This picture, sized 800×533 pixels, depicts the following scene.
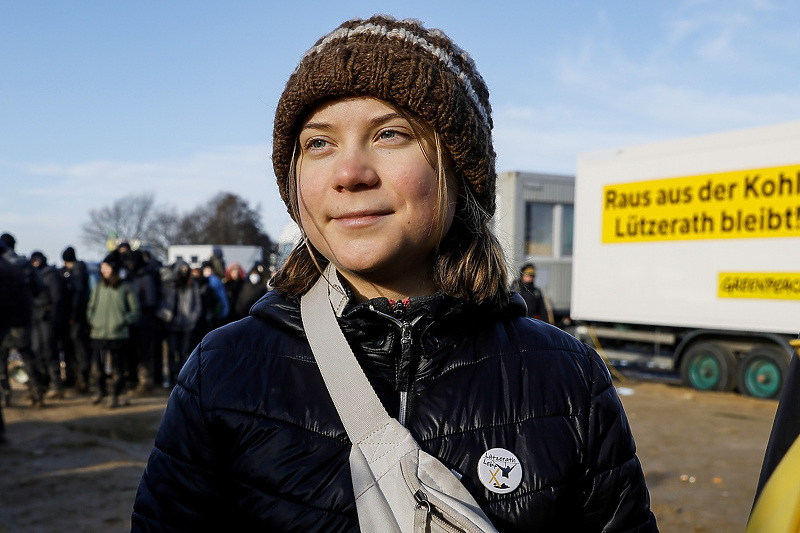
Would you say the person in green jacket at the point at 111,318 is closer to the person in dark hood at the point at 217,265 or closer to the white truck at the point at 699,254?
the person in dark hood at the point at 217,265

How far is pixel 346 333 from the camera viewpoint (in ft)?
5.06

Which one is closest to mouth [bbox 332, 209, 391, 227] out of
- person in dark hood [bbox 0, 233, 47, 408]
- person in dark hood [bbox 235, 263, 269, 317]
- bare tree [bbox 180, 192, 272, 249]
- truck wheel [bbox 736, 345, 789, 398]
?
person in dark hood [bbox 0, 233, 47, 408]

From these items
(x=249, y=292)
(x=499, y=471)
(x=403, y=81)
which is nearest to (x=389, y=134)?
→ (x=403, y=81)

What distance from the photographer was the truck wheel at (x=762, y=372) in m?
9.78

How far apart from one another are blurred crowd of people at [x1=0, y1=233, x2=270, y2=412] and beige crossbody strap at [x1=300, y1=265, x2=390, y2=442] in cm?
722

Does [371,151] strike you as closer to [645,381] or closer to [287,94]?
[287,94]

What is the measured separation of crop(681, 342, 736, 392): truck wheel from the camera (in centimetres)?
1045

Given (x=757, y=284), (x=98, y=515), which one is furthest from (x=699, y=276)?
(x=98, y=515)

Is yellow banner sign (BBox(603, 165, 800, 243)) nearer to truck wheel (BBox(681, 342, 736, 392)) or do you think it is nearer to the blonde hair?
truck wheel (BBox(681, 342, 736, 392))

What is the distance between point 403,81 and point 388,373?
2.03 feet

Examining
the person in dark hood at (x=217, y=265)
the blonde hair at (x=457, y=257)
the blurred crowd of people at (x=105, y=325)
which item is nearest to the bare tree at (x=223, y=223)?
the person in dark hood at (x=217, y=265)

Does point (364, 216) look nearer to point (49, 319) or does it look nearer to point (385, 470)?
point (385, 470)

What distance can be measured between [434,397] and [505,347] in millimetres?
222

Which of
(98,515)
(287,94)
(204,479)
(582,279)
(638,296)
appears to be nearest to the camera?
(204,479)
